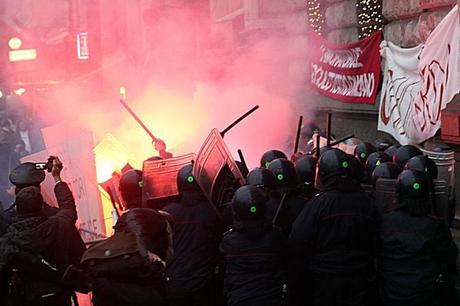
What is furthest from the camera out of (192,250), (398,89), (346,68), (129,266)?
(346,68)

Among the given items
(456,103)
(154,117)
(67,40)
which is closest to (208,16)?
(154,117)

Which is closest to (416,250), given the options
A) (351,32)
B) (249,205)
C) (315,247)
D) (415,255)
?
(415,255)

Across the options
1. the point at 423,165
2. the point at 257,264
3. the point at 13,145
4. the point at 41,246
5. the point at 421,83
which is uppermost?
the point at 421,83

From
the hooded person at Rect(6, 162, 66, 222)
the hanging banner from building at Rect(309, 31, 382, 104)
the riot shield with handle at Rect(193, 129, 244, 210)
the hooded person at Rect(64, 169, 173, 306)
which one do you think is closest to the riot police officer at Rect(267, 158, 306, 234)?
the riot shield with handle at Rect(193, 129, 244, 210)

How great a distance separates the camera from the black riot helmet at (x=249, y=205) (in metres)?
5.07

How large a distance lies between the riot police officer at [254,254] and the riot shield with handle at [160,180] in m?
1.41

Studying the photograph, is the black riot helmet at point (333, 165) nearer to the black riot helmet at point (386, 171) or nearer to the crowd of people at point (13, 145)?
the black riot helmet at point (386, 171)

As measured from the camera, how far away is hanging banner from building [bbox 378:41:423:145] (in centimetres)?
845

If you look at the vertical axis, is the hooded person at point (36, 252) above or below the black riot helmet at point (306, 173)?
below

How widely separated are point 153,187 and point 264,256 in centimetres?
171

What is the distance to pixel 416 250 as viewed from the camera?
495cm

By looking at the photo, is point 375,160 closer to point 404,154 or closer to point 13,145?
point 404,154

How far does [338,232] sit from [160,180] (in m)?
1.95

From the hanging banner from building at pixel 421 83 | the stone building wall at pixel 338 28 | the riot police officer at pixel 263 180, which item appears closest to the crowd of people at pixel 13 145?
the stone building wall at pixel 338 28
